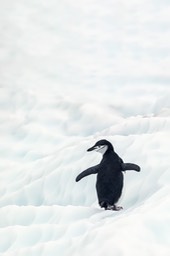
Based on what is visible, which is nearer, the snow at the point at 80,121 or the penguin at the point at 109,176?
the snow at the point at 80,121

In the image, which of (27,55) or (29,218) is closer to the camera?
(29,218)

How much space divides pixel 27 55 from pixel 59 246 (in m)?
23.5

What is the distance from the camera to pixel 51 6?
122ft

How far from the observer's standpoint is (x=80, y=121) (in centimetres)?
1928

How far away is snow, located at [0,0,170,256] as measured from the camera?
21.2 ft

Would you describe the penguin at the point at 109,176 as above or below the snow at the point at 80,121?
above

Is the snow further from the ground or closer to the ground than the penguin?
closer to the ground

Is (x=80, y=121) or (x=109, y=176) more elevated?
(x=109, y=176)

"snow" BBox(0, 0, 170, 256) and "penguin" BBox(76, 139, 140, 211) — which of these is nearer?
"snow" BBox(0, 0, 170, 256)

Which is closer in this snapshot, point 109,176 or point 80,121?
point 109,176

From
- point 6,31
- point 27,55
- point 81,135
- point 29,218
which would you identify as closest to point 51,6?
point 6,31

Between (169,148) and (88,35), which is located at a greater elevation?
(169,148)

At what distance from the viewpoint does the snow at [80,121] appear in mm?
6457

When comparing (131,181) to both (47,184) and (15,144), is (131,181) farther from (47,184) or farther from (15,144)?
(15,144)
